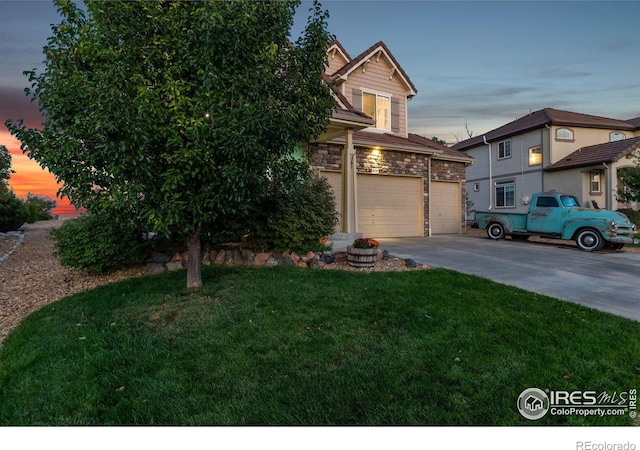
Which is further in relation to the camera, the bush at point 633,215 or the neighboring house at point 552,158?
the neighboring house at point 552,158

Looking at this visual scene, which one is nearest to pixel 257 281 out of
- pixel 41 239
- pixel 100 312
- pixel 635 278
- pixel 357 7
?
pixel 100 312

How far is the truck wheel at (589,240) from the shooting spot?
29.1 ft

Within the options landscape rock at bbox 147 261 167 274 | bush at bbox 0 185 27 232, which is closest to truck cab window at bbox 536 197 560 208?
landscape rock at bbox 147 261 167 274

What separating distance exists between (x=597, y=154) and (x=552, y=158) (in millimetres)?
1819

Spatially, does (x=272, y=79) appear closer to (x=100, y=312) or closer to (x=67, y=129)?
(x=67, y=129)

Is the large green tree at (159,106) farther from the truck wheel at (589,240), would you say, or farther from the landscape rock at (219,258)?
the truck wheel at (589,240)

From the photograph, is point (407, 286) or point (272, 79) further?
point (407, 286)

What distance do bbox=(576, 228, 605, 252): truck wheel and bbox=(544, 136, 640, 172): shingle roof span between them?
8264mm

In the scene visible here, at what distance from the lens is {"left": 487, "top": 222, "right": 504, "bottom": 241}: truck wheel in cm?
1128

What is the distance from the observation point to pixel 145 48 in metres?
4.02

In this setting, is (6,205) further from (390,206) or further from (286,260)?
(390,206)

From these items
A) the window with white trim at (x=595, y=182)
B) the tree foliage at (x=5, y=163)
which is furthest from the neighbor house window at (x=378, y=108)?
the tree foliage at (x=5, y=163)

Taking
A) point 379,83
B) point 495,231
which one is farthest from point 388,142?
point 495,231
